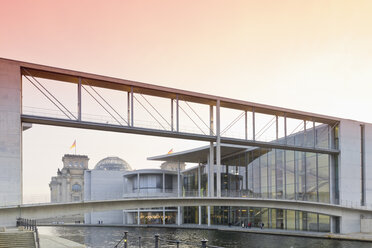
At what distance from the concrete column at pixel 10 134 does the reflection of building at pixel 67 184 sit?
110143 mm

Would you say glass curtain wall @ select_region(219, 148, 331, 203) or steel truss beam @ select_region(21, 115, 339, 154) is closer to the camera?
steel truss beam @ select_region(21, 115, 339, 154)

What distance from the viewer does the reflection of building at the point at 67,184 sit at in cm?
14450

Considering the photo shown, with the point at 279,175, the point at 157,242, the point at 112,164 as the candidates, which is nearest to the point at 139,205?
the point at 279,175

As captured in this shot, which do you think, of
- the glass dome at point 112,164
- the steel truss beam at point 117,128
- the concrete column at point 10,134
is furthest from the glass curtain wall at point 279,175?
the glass dome at point 112,164

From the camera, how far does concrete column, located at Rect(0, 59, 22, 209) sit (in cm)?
3488

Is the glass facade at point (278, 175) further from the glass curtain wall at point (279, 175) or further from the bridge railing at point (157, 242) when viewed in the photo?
the bridge railing at point (157, 242)

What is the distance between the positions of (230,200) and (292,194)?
14008mm

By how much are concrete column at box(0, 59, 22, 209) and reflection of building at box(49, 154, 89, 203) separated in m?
110

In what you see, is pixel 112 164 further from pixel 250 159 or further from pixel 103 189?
pixel 250 159

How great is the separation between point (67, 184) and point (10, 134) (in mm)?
114979

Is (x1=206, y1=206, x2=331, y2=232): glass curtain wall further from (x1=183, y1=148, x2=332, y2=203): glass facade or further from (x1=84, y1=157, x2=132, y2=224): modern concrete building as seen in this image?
(x1=84, y1=157, x2=132, y2=224): modern concrete building

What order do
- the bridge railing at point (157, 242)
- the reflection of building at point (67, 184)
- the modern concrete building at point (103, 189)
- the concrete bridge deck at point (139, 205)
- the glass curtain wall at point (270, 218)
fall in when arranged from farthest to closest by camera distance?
1. the reflection of building at point (67, 184)
2. the modern concrete building at point (103, 189)
3. the glass curtain wall at point (270, 218)
4. the concrete bridge deck at point (139, 205)
5. the bridge railing at point (157, 242)

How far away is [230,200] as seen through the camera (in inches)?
1870

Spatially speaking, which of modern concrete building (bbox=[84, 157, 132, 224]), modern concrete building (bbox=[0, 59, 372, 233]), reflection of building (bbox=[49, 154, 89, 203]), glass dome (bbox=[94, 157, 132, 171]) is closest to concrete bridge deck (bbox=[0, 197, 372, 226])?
modern concrete building (bbox=[0, 59, 372, 233])
